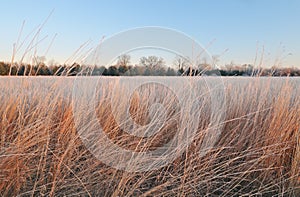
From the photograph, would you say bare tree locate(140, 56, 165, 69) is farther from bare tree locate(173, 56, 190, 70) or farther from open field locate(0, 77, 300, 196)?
open field locate(0, 77, 300, 196)

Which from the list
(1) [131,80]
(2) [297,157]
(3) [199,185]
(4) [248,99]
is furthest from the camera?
(1) [131,80]

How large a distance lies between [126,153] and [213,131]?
1.81 feet

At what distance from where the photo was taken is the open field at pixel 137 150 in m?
1.03

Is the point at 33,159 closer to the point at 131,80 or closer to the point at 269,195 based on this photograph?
the point at 269,195

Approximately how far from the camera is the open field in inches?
40.6

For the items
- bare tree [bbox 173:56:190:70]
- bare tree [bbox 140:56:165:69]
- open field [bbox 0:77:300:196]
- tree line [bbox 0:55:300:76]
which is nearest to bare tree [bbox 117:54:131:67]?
tree line [bbox 0:55:300:76]

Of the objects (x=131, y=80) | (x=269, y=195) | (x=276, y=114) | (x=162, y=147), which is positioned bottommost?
(x=269, y=195)

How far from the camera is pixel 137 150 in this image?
1354mm

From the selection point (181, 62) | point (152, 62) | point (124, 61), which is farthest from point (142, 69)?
point (181, 62)

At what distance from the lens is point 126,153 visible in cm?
128

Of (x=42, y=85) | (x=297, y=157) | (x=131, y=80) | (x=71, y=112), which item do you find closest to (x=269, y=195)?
(x=297, y=157)

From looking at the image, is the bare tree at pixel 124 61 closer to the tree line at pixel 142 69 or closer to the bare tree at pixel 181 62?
the tree line at pixel 142 69

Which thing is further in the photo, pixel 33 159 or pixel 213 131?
pixel 213 131

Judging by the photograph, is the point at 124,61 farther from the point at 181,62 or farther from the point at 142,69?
the point at 181,62
